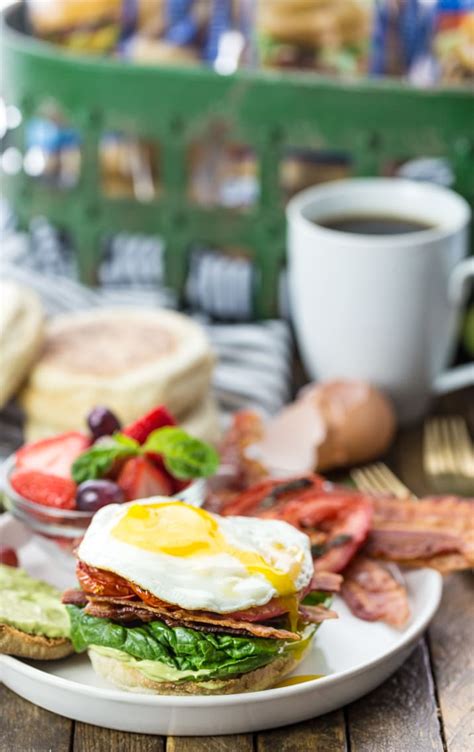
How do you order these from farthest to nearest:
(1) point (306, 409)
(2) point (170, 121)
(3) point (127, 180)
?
(3) point (127, 180) → (2) point (170, 121) → (1) point (306, 409)

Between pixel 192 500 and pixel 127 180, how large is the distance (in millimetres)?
1276

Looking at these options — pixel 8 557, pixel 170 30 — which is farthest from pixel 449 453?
pixel 170 30

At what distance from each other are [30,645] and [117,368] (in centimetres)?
82

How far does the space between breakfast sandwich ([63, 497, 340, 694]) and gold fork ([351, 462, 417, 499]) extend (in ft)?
2.18

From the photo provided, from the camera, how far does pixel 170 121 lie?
2623mm

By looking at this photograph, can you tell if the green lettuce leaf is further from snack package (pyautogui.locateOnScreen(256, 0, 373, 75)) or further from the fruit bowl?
snack package (pyautogui.locateOnScreen(256, 0, 373, 75))

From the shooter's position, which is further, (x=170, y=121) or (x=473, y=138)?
(x=170, y=121)

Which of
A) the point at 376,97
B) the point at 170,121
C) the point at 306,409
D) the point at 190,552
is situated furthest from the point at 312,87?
the point at 190,552

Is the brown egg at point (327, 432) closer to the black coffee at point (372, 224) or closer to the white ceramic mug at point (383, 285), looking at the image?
the white ceramic mug at point (383, 285)

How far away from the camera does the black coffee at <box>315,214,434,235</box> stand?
8.02 feet

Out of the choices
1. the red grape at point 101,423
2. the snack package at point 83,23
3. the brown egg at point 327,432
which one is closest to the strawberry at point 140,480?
the red grape at point 101,423

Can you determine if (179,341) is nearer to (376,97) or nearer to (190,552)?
(376,97)

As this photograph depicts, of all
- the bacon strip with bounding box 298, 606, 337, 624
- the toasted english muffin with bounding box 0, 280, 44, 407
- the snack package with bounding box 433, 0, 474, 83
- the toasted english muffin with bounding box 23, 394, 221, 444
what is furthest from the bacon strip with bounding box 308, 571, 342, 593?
the snack package with bounding box 433, 0, 474, 83

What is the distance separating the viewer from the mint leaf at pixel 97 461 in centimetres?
170
